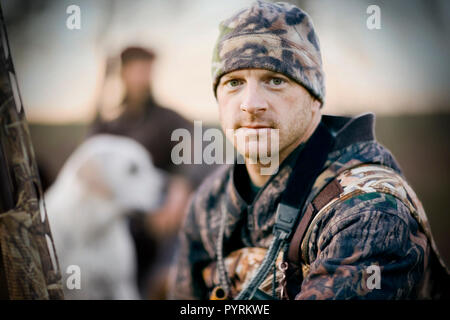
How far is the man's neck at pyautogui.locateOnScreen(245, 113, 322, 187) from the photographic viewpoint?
4.80ft

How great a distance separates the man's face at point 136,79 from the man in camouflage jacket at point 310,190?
2.71ft

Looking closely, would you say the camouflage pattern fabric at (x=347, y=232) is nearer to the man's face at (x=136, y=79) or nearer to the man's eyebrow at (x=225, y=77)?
the man's eyebrow at (x=225, y=77)

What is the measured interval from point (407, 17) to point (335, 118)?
637mm

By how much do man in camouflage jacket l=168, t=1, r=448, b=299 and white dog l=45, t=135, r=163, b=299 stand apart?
29.0 inches

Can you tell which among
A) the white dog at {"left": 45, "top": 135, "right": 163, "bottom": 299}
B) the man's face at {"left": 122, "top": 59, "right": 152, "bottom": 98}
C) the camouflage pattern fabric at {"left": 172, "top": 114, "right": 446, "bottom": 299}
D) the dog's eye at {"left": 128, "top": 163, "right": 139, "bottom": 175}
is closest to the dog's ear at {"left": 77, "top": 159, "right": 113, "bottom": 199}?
the white dog at {"left": 45, "top": 135, "right": 163, "bottom": 299}

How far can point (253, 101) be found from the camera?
1355 mm

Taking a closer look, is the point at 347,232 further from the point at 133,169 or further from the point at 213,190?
the point at 133,169

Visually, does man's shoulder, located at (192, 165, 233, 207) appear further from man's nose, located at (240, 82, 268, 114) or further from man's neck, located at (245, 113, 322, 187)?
man's nose, located at (240, 82, 268, 114)

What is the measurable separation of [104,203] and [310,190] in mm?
1283

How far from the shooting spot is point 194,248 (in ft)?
5.69

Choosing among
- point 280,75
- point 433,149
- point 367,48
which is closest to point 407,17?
point 367,48

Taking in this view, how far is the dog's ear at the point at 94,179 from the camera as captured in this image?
7.32 feet

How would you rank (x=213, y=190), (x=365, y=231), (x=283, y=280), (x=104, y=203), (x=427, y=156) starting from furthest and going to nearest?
(x=104, y=203) < (x=427, y=156) < (x=213, y=190) < (x=283, y=280) < (x=365, y=231)

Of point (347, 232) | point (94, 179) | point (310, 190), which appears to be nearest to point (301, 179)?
point (310, 190)
